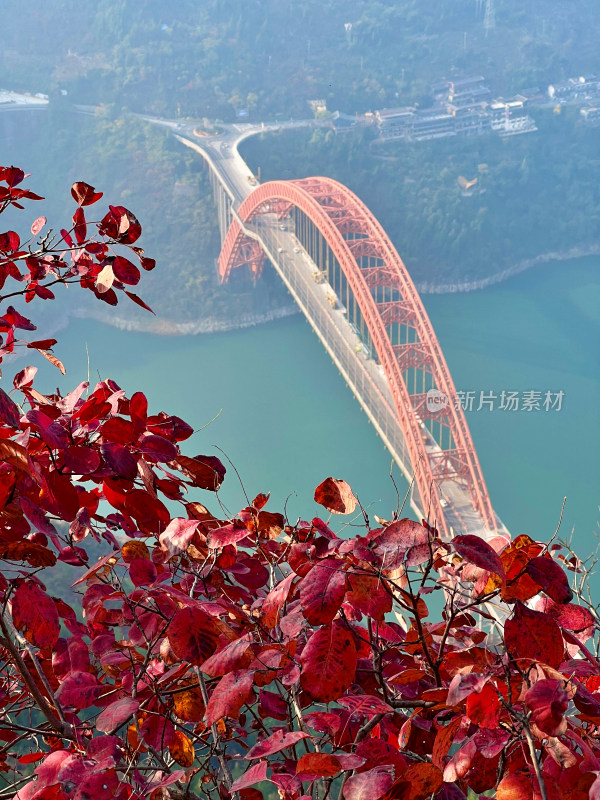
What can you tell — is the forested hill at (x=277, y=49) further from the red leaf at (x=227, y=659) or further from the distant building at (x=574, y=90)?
the red leaf at (x=227, y=659)

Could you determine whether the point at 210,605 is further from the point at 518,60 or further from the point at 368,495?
the point at 518,60

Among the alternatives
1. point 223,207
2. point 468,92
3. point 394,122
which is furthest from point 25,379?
point 468,92

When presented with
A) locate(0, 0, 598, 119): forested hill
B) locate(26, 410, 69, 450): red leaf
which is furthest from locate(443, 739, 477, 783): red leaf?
locate(0, 0, 598, 119): forested hill

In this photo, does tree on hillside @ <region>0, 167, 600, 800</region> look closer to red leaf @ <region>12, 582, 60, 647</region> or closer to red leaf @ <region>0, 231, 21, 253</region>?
red leaf @ <region>12, 582, 60, 647</region>

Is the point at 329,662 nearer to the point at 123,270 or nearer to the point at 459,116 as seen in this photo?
the point at 123,270

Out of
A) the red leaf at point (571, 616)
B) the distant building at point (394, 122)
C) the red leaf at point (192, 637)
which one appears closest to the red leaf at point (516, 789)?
the red leaf at point (571, 616)
